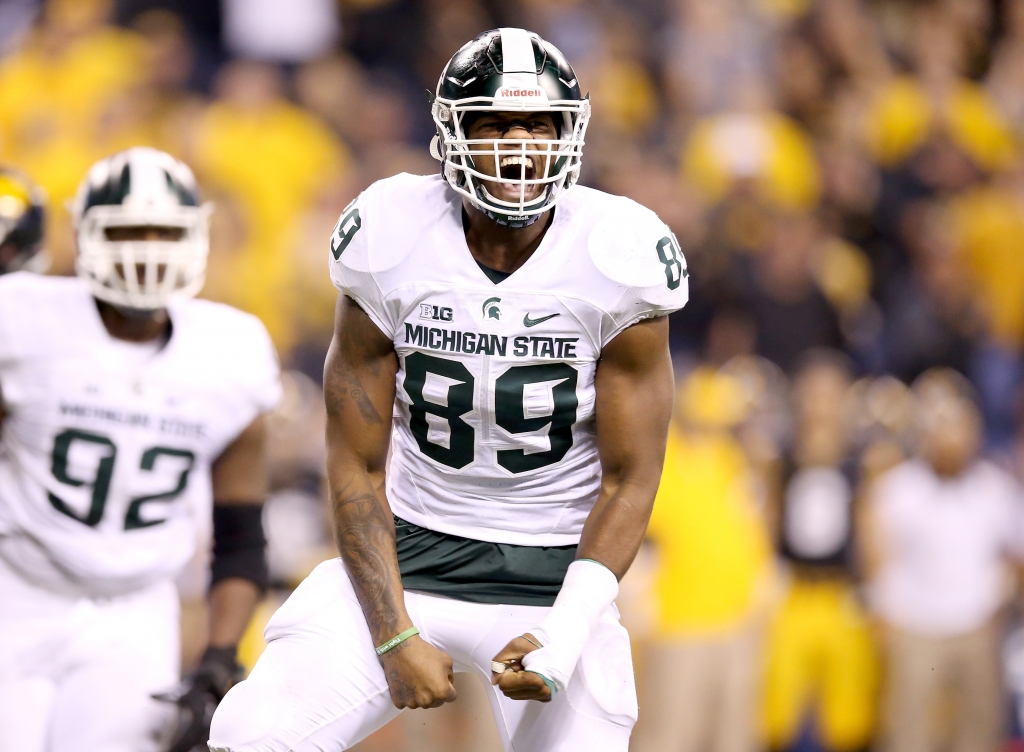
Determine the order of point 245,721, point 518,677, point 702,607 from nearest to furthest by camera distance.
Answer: point 518,677
point 245,721
point 702,607

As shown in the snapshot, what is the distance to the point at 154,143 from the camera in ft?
24.3

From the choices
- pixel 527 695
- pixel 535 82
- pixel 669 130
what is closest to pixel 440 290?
pixel 535 82

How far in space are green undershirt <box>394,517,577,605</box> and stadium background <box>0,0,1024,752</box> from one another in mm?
2851

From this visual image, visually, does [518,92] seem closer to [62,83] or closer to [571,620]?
[571,620]

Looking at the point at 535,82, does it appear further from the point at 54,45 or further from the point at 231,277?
the point at 54,45

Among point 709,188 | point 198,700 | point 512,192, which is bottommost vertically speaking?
point 198,700

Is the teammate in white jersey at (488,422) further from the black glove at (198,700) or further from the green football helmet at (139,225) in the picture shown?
the green football helmet at (139,225)

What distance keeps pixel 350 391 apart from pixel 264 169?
496cm

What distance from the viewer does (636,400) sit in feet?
8.91

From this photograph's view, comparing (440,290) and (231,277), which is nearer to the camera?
(440,290)

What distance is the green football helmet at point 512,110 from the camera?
2656 millimetres

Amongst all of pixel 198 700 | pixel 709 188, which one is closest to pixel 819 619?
pixel 709 188

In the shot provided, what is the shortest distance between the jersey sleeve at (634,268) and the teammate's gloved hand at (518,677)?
0.60 meters

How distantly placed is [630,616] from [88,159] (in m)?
3.69
